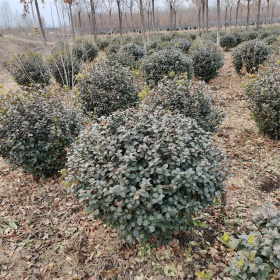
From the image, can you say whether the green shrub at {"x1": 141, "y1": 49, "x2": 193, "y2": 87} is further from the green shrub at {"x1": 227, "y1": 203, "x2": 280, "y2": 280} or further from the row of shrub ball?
the green shrub at {"x1": 227, "y1": 203, "x2": 280, "y2": 280}

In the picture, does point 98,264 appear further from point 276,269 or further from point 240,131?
point 240,131

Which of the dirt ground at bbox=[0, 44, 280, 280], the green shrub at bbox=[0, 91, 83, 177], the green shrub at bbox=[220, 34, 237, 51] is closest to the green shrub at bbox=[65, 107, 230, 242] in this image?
the dirt ground at bbox=[0, 44, 280, 280]

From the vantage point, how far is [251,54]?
786 cm

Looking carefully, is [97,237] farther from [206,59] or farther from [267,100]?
[206,59]

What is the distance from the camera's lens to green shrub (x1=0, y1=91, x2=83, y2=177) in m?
3.31

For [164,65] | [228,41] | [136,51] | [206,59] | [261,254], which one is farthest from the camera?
[228,41]

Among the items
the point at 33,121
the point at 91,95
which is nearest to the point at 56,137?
the point at 33,121

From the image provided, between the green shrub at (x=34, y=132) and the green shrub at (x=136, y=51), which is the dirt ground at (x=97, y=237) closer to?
the green shrub at (x=34, y=132)

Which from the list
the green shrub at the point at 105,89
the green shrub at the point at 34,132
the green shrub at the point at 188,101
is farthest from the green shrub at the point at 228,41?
the green shrub at the point at 34,132

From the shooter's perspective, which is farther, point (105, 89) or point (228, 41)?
point (228, 41)

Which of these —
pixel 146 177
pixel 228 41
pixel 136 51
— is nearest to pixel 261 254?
pixel 146 177

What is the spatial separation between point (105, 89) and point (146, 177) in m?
3.33

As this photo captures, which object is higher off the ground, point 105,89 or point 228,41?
point 228,41

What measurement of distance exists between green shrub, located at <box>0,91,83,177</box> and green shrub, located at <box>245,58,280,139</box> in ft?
11.4
